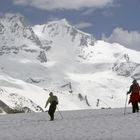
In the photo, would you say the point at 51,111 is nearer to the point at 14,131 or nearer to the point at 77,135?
the point at 14,131

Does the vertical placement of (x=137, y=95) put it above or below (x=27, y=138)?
above

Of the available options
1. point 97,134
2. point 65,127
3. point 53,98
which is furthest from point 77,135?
point 53,98

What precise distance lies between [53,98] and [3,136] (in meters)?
10.5

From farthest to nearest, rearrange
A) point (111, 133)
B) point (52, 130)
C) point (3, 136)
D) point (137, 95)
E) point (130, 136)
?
1. point (137, 95)
2. point (52, 130)
3. point (3, 136)
4. point (111, 133)
5. point (130, 136)

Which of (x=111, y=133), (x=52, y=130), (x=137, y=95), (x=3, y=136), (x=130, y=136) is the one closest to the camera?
(x=130, y=136)

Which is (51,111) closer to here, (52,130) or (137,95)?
(137,95)

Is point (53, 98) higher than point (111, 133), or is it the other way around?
point (53, 98)

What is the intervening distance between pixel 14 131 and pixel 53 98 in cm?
777

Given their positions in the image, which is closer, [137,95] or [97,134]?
[97,134]

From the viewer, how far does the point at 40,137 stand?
78.0 ft

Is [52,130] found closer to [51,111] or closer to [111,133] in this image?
[111,133]

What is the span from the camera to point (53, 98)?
35.4 m

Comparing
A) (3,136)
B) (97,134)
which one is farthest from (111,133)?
(3,136)

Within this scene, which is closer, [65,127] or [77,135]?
[77,135]
